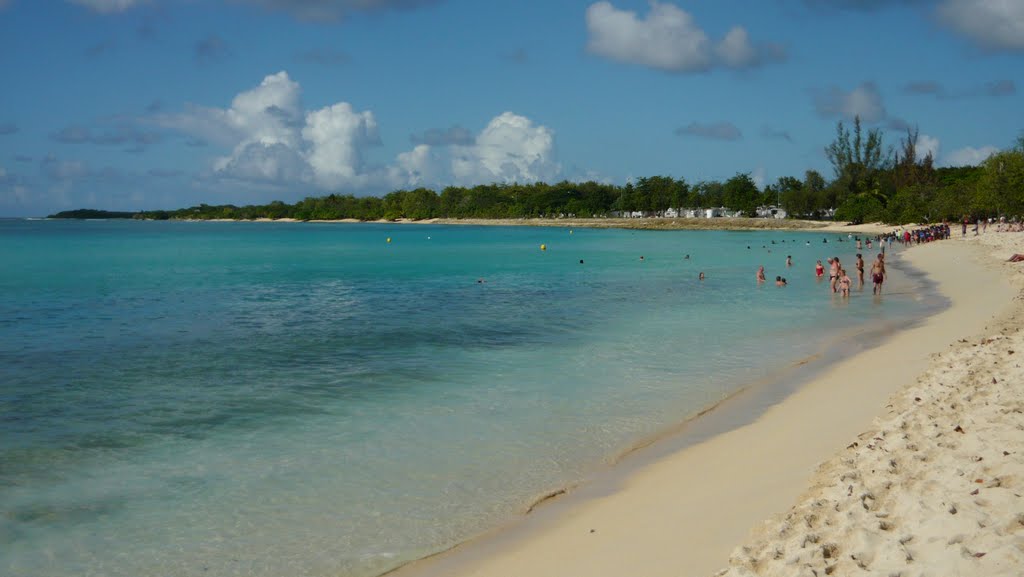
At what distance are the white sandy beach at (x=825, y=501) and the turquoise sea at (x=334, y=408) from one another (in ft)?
3.57

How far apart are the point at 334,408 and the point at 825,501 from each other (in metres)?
9.13

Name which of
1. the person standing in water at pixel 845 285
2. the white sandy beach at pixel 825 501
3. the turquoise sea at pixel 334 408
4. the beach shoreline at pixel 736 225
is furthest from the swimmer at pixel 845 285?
the beach shoreline at pixel 736 225

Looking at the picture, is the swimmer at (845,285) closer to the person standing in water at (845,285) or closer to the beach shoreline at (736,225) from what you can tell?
the person standing in water at (845,285)

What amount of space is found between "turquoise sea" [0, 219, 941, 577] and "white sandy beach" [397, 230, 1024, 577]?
1.09 m

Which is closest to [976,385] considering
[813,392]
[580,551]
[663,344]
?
[813,392]

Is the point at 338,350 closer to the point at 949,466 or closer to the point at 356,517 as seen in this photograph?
the point at 356,517

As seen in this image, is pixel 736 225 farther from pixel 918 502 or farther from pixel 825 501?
pixel 918 502

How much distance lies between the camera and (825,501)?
7.07m

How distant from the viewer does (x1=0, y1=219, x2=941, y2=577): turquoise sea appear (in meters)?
8.32

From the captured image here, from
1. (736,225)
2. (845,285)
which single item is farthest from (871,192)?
(845,285)

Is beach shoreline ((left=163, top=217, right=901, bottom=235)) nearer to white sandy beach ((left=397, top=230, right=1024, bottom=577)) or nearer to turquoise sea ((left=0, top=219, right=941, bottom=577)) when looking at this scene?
turquoise sea ((left=0, top=219, right=941, bottom=577))

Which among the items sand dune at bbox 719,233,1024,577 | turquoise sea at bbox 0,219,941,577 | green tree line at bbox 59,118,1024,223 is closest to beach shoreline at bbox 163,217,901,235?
green tree line at bbox 59,118,1024,223

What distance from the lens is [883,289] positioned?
109ft

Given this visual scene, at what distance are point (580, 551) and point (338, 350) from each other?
14180mm
